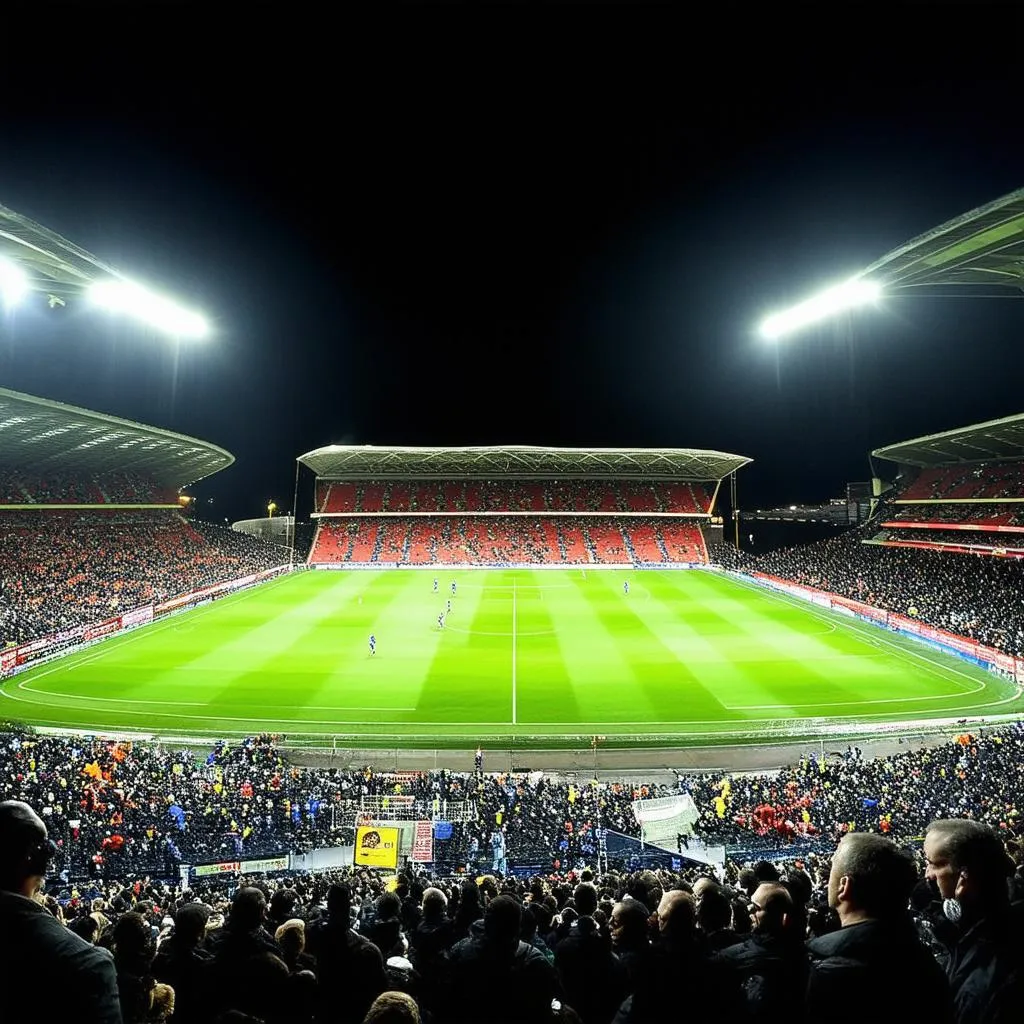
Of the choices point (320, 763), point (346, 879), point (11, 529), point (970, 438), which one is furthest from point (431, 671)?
point (970, 438)

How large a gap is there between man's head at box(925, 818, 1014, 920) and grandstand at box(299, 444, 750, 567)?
74609 millimetres

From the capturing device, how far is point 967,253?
1089 inches

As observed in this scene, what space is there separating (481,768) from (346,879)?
30.0 ft

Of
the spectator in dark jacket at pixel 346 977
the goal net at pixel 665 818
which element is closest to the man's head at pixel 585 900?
the spectator in dark jacket at pixel 346 977

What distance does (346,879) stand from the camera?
1215 cm

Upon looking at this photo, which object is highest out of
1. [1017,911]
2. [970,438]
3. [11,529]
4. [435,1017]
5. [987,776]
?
[970,438]

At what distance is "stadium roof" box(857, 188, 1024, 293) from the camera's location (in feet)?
77.3

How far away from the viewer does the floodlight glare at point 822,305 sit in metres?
36.8

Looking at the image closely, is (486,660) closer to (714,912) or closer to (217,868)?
(217,868)

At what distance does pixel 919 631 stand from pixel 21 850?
43.0 meters

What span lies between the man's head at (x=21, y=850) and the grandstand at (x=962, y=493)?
5345cm

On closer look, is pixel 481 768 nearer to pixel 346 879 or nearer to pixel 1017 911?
pixel 346 879

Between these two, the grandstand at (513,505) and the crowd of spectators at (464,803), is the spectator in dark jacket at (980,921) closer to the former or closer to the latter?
the crowd of spectators at (464,803)

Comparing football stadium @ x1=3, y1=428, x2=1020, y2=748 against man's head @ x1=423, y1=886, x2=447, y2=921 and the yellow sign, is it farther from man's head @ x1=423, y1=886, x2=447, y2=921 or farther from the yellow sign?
man's head @ x1=423, y1=886, x2=447, y2=921
